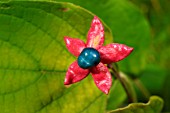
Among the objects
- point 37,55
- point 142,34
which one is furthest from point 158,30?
point 37,55

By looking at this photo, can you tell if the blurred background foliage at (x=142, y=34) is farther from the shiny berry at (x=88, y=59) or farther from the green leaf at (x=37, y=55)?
the shiny berry at (x=88, y=59)

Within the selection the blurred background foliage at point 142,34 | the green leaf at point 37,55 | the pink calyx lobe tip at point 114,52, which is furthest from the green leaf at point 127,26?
the pink calyx lobe tip at point 114,52

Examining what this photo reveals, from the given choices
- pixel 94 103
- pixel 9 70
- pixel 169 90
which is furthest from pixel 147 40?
pixel 9 70

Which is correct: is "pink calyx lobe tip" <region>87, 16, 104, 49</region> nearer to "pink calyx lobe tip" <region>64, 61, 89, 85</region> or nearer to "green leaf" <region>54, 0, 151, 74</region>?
"pink calyx lobe tip" <region>64, 61, 89, 85</region>

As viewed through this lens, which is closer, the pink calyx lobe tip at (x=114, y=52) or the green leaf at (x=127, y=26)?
the pink calyx lobe tip at (x=114, y=52)

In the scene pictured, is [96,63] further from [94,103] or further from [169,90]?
[169,90]
